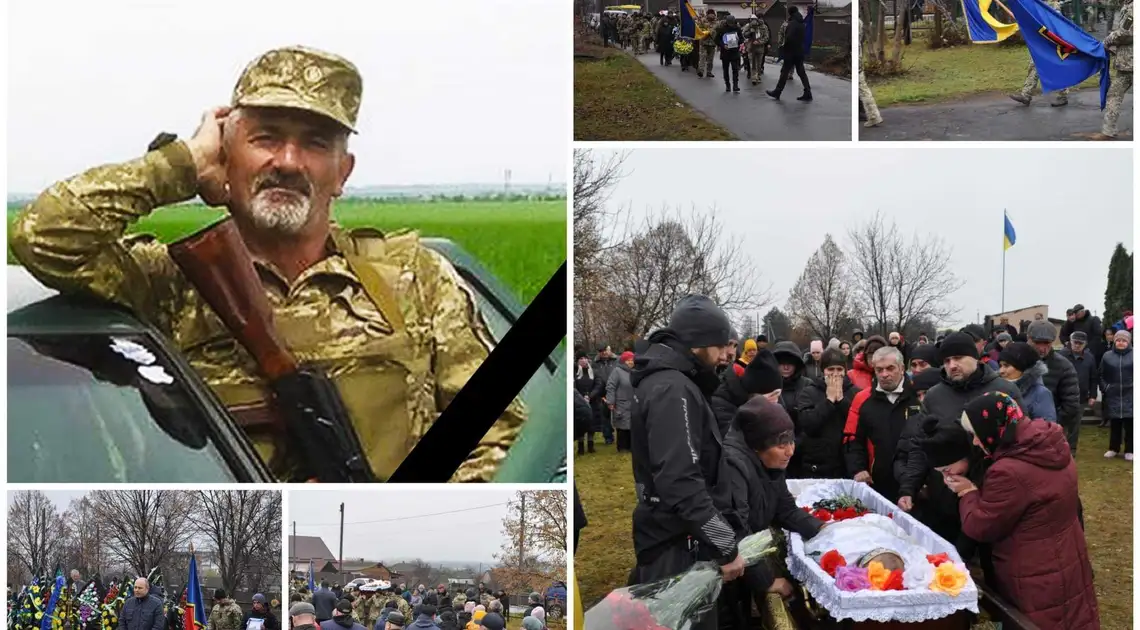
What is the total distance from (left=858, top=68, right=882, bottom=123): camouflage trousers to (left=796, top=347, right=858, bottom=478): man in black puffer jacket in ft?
3.06

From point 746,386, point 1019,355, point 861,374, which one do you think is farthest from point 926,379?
point 746,386

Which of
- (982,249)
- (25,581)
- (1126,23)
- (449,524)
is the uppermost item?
(1126,23)

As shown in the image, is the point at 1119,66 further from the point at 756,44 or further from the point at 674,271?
the point at 674,271

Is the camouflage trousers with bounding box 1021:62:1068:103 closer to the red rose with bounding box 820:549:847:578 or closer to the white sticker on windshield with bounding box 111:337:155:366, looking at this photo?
the red rose with bounding box 820:549:847:578

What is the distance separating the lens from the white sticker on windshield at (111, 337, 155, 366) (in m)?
3.82

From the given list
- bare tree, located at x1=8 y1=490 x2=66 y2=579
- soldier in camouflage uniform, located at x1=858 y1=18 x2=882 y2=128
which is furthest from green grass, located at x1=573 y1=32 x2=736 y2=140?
bare tree, located at x1=8 y1=490 x2=66 y2=579

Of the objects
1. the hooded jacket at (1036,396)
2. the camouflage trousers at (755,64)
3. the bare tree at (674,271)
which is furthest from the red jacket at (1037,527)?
the camouflage trousers at (755,64)

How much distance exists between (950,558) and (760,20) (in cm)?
216

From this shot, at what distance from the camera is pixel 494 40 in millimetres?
3904

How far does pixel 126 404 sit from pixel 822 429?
2.76m

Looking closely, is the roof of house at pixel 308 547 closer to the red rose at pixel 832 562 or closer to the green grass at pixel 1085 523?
the green grass at pixel 1085 523

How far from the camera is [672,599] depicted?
3607 mm

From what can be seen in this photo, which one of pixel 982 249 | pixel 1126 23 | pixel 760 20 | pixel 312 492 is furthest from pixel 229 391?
pixel 1126 23

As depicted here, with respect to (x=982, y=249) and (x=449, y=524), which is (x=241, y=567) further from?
(x=982, y=249)
